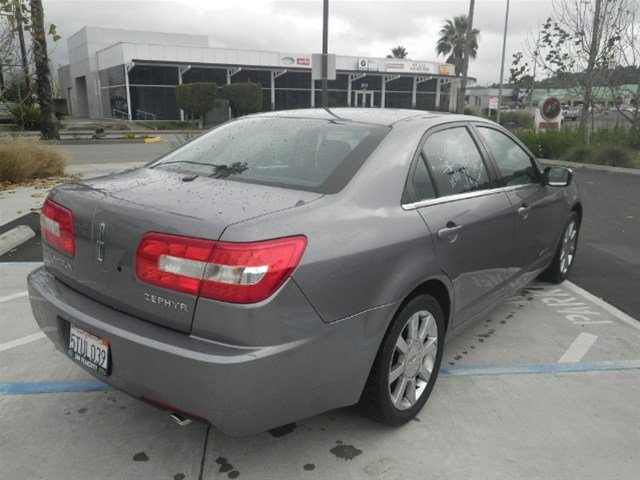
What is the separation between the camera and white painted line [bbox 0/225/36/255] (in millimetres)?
5929

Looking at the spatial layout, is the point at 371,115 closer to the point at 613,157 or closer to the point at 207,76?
the point at 613,157

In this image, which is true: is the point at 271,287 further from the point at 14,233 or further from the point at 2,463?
the point at 14,233

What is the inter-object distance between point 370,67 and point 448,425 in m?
49.8

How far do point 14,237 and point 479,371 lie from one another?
17.1 feet

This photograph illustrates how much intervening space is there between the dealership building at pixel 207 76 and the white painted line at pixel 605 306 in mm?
35888

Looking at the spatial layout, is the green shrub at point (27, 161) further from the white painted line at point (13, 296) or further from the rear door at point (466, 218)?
the rear door at point (466, 218)

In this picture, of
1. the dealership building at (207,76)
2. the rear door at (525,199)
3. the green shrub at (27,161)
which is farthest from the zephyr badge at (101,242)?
the dealership building at (207,76)

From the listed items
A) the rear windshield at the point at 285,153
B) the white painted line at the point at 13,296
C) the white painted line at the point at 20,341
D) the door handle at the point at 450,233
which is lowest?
the white painted line at the point at 20,341

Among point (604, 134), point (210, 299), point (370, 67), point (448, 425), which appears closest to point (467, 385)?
point (448, 425)

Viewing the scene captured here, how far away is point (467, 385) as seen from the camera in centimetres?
331

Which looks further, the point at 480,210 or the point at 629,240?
the point at 629,240

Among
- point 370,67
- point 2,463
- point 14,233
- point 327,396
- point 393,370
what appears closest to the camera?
point 327,396

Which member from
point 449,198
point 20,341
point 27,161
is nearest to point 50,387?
point 20,341

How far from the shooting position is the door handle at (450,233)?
288 cm
